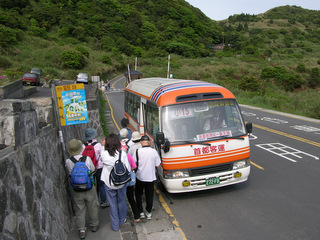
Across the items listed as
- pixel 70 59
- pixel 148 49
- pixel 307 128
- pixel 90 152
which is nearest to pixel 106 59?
pixel 70 59

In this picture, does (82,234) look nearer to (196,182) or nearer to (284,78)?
(196,182)

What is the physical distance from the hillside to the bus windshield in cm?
1395

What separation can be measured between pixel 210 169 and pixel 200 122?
1152 mm

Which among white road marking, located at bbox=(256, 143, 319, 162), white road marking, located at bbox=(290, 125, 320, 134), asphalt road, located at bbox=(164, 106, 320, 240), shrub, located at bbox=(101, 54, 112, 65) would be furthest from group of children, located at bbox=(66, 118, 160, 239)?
shrub, located at bbox=(101, 54, 112, 65)

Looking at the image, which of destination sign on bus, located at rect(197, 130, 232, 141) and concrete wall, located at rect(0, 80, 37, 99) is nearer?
destination sign on bus, located at rect(197, 130, 232, 141)

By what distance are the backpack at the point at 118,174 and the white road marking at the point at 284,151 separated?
264 inches

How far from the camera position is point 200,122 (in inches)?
262

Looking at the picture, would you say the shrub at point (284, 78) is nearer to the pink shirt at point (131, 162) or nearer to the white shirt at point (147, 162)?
the white shirt at point (147, 162)

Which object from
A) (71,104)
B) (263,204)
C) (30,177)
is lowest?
(263,204)

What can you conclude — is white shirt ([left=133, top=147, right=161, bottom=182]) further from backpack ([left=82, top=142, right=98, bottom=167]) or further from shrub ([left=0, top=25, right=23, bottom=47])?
shrub ([left=0, top=25, right=23, bottom=47])

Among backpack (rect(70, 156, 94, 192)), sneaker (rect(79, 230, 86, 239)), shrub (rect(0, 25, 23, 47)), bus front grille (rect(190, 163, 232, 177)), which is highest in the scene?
shrub (rect(0, 25, 23, 47))

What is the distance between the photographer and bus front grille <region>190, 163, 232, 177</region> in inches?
248

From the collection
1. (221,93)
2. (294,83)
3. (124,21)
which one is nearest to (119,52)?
(124,21)

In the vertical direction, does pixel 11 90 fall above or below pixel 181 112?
below
